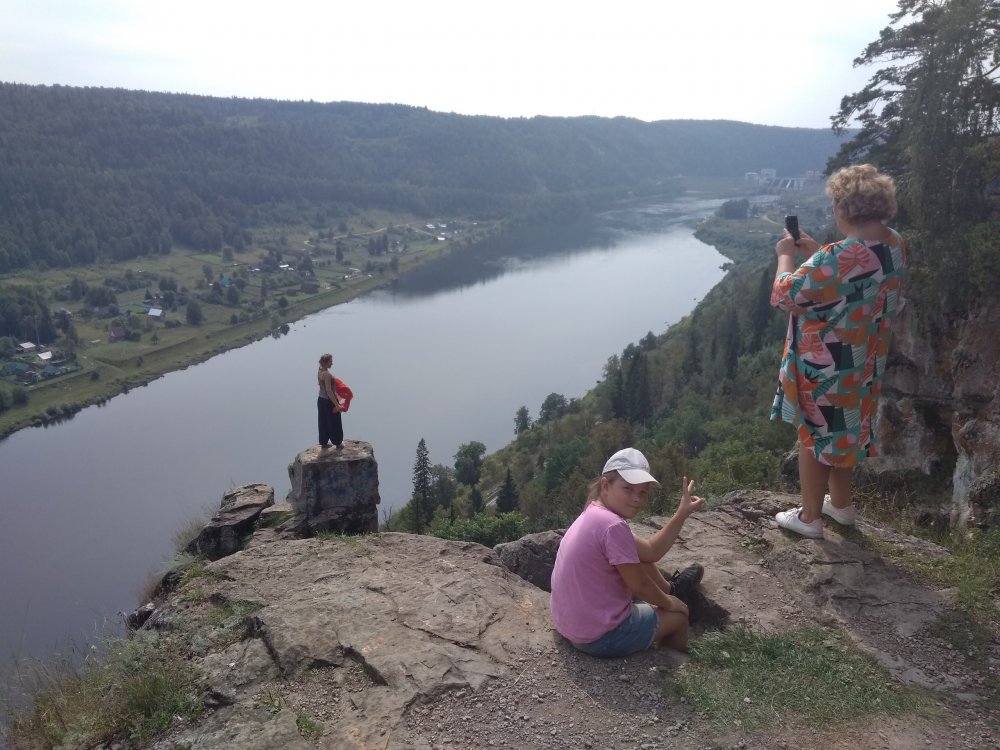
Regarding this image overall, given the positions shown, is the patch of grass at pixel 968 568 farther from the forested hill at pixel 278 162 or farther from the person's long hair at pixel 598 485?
the forested hill at pixel 278 162

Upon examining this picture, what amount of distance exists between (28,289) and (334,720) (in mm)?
67236

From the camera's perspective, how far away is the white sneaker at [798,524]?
147 inches

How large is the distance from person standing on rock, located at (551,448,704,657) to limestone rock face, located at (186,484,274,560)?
13.2 feet

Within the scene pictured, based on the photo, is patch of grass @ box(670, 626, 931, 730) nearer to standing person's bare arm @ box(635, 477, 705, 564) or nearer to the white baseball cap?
standing person's bare arm @ box(635, 477, 705, 564)

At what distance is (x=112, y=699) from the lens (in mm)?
3041

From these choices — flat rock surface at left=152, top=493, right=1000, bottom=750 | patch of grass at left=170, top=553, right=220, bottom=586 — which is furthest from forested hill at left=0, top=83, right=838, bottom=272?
flat rock surface at left=152, top=493, right=1000, bottom=750

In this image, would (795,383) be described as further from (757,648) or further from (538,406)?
(538,406)

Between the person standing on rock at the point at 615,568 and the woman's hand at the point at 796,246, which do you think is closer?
the person standing on rock at the point at 615,568

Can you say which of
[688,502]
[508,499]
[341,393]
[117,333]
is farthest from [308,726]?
[117,333]

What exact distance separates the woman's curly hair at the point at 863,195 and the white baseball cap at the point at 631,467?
144cm

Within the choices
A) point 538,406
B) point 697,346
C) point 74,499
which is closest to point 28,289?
point 74,499

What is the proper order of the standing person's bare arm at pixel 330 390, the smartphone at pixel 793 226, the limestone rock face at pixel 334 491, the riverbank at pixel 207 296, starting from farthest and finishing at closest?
1. the riverbank at pixel 207 296
2. the standing person's bare arm at pixel 330 390
3. the limestone rock face at pixel 334 491
4. the smartphone at pixel 793 226

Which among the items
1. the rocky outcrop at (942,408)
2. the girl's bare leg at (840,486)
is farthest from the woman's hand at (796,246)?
the rocky outcrop at (942,408)

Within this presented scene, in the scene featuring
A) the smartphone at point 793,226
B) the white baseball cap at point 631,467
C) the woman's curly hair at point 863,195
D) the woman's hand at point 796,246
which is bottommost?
the white baseball cap at point 631,467
